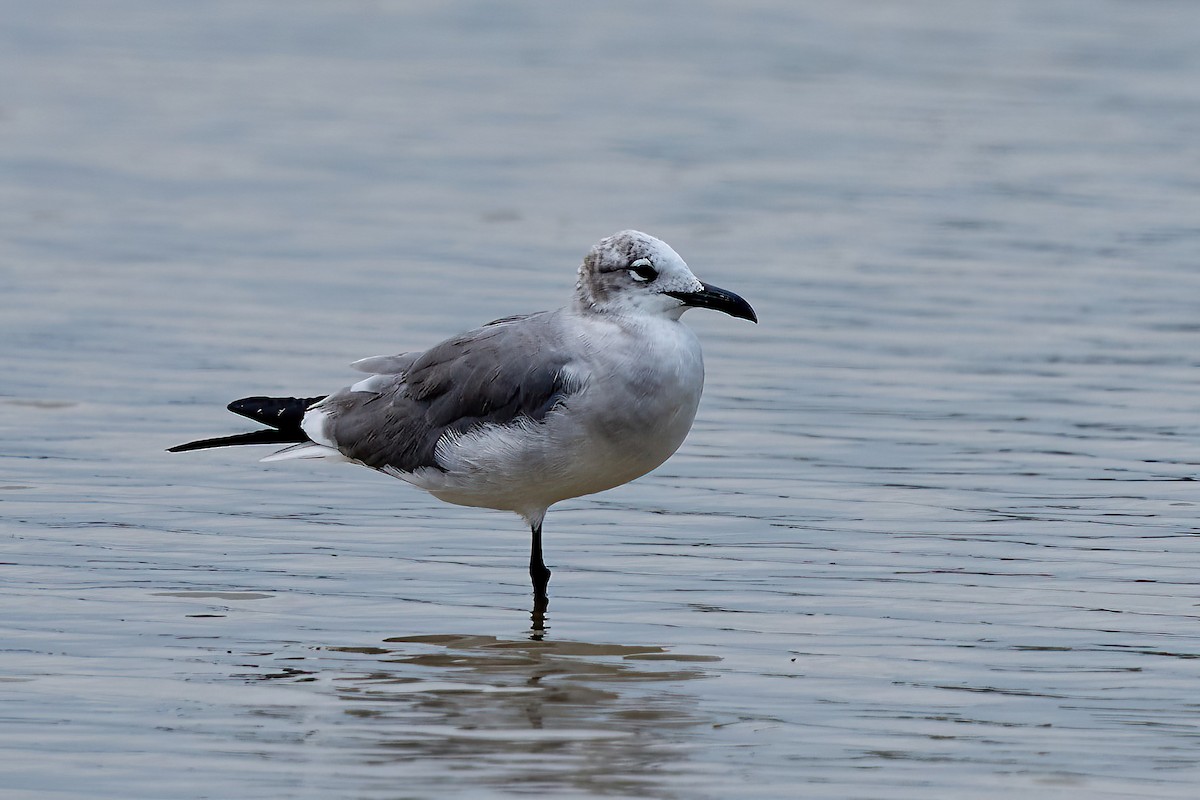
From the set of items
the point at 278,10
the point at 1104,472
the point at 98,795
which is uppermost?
the point at 278,10

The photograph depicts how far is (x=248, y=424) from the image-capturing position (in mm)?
9078

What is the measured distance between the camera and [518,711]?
5879 millimetres

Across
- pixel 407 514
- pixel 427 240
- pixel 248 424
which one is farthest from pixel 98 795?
pixel 427 240

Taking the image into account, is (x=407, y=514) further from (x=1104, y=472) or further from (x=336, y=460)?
(x=1104, y=472)

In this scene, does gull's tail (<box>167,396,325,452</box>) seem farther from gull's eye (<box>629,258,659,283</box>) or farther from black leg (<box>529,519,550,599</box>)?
→ gull's eye (<box>629,258,659,283</box>)

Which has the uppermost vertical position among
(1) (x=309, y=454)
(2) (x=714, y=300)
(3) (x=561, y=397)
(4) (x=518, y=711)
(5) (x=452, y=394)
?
(2) (x=714, y=300)

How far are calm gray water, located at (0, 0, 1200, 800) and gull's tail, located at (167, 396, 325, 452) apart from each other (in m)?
0.31

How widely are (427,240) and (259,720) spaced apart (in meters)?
6.97

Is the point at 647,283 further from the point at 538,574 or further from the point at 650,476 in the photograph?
the point at 650,476

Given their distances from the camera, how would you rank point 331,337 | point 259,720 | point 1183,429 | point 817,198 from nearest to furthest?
point 259,720 < point 1183,429 < point 331,337 < point 817,198

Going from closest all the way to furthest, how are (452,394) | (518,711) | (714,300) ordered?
(518,711) → (714,300) → (452,394)

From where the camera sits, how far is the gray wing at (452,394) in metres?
6.87

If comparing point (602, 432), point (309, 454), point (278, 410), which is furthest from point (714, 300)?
point (278, 410)

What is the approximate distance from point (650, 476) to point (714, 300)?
170 centimetres
